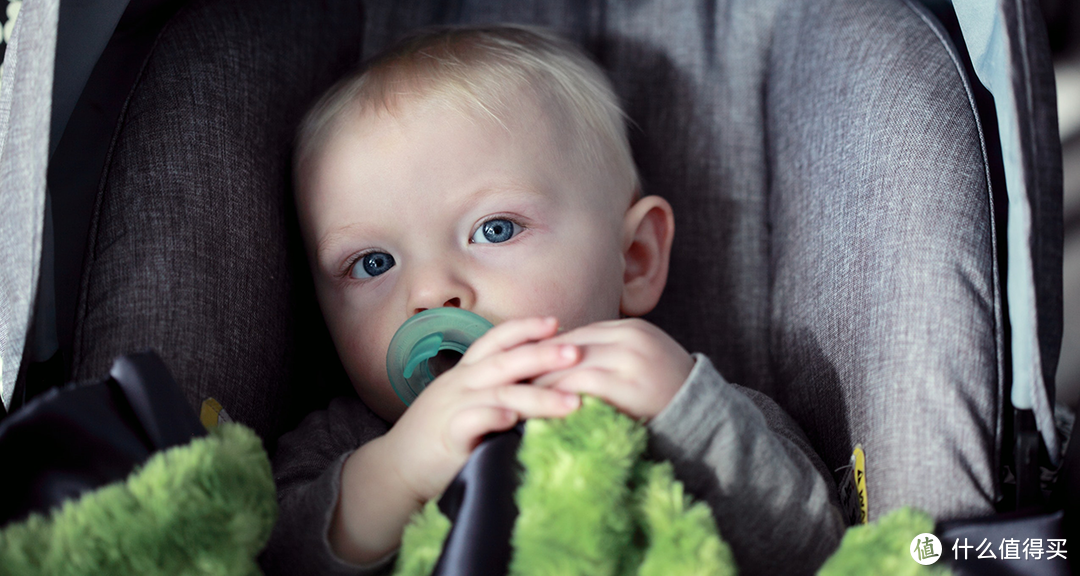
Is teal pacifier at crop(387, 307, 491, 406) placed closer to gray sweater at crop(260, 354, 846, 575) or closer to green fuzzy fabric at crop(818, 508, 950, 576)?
gray sweater at crop(260, 354, 846, 575)

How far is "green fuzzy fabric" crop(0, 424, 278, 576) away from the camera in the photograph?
630mm

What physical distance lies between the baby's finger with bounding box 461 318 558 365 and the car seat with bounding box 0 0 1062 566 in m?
0.35

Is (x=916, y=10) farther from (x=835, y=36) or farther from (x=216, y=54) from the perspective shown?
(x=216, y=54)

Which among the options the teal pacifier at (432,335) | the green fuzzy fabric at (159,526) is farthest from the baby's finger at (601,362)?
the green fuzzy fabric at (159,526)

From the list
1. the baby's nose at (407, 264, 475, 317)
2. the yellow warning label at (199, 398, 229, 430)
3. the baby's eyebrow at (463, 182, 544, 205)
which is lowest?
the yellow warning label at (199, 398, 229, 430)

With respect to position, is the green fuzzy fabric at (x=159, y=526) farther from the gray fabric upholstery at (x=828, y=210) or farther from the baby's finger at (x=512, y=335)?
the gray fabric upholstery at (x=828, y=210)

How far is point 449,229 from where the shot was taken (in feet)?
3.34

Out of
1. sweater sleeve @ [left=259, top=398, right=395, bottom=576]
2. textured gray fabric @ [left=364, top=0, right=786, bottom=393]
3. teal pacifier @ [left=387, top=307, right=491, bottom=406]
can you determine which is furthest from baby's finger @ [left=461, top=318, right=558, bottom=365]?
textured gray fabric @ [left=364, top=0, right=786, bottom=393]

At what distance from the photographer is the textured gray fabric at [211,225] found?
3.09ft

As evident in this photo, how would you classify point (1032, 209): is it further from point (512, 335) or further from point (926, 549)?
point (512, 335)

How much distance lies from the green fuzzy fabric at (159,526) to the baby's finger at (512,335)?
236 millimetres

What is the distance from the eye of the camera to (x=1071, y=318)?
80.4 inches

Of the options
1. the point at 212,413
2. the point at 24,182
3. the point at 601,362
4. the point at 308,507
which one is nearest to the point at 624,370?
the point at 601,362

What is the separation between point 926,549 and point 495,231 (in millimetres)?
588
